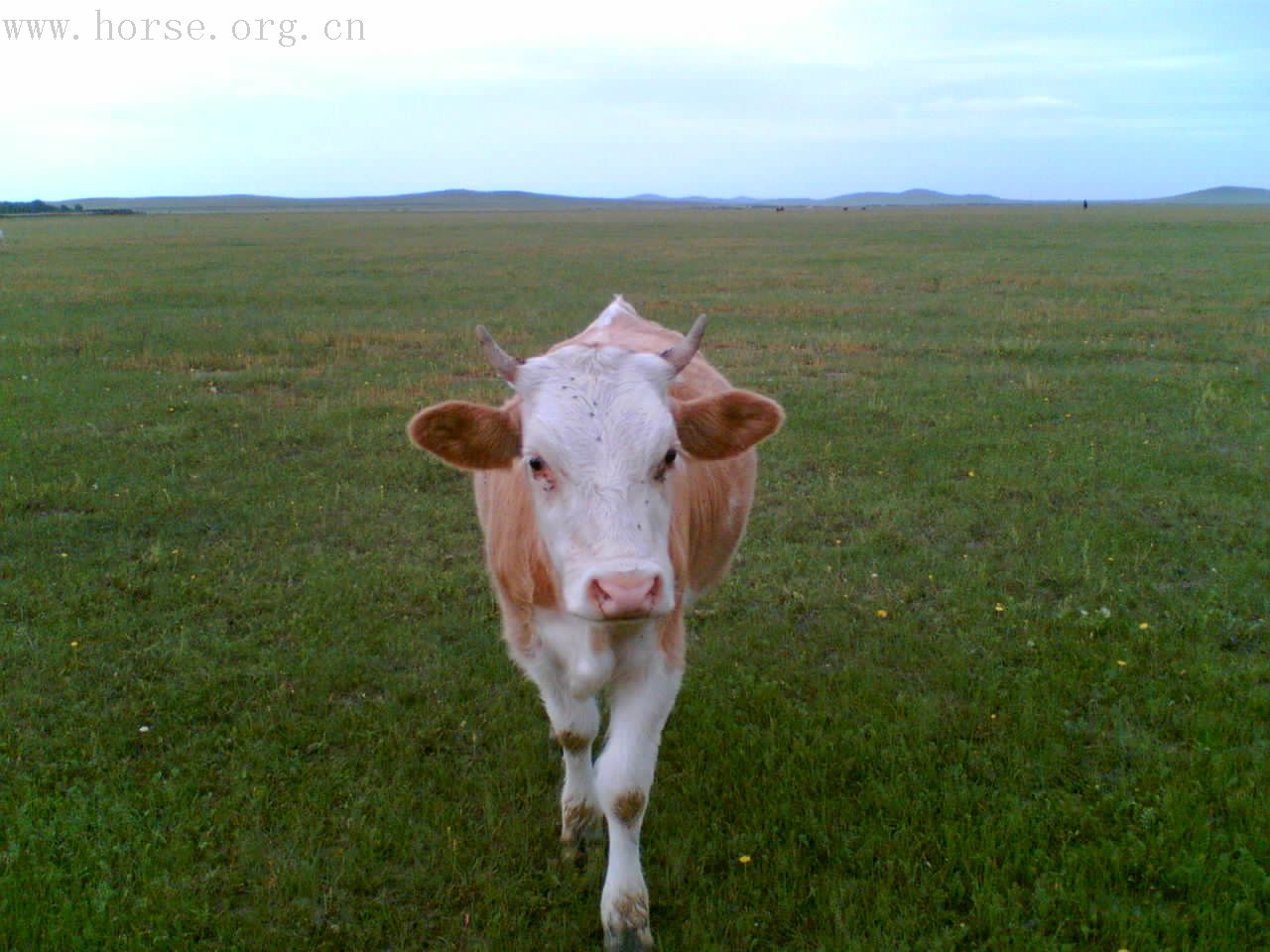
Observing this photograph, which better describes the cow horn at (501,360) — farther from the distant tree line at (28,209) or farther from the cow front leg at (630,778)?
the distant tree line at (28,209)

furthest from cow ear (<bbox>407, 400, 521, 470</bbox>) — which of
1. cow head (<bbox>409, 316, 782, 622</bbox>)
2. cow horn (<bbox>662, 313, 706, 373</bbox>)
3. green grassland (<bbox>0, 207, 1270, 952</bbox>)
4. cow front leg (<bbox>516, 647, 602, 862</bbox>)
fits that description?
green grassland (<bbox>0, 207, 1270, 952</bbox>)

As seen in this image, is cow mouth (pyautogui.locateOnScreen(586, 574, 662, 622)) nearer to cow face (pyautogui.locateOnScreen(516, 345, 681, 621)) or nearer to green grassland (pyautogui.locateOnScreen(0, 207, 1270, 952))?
cow face (pyautogui.locateOnScreen(516, 345, 681, 621))

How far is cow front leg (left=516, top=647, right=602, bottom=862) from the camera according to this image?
14.5 feet

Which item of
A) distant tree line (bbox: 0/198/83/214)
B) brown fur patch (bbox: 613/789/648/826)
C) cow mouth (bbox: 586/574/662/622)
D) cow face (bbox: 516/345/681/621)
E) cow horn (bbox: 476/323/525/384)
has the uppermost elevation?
distant tree line (bbox: 0/198/83/214)

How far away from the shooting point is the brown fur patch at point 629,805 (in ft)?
13.2

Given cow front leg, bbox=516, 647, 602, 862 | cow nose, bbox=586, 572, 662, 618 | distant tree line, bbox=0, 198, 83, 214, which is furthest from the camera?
distant tree line, bbox=0, 198, 83, 214

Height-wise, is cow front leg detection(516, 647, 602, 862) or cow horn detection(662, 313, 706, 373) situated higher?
cow horn detection(662, 313, 706, 373)

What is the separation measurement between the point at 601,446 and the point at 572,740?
1.57 m

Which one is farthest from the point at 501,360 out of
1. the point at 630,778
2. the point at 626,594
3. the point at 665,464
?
the point at 630,778

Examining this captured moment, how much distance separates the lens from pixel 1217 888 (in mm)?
3996

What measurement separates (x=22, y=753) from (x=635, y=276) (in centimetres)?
2751

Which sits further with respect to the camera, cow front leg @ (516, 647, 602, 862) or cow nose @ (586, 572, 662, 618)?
cow front leg @ (516, 647, 602, 862)

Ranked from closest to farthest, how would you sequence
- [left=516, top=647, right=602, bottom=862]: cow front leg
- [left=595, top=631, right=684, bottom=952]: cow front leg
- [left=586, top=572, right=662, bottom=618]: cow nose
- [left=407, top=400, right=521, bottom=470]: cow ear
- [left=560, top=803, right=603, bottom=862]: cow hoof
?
[left=586, top=572, right=662, bottom=618]: cow nose < [left=407, top=400, right=521, bottom=470]: cow ear < [left=595, top=631, right=684, bottom=952]: cow front leg < [left=516, top=647, right=602, bottom=862]: cow front leg < [left=560, top=803, right=603, bottom=862]: cow hoof

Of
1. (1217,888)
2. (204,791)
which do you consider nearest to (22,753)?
(204,791)
